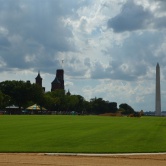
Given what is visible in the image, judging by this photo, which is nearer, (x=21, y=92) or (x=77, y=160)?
(x=77, y=160)

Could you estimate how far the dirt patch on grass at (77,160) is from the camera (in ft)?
48.5

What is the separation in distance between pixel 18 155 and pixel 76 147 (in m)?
4.12

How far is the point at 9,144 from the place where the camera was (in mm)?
21547

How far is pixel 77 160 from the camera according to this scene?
15.8 meters

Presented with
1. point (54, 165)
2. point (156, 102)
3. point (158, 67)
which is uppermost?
point (158, 67)

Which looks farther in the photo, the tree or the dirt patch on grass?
the tree

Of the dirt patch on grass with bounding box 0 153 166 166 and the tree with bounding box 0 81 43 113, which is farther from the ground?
the tree with bounding box 0 81 43 113

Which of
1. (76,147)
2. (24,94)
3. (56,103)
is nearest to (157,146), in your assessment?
(76,147)

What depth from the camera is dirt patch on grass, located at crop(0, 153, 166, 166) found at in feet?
48.5

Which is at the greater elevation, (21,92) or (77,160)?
(21,92)

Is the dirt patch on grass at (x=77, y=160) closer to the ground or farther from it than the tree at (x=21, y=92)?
closer to the ground

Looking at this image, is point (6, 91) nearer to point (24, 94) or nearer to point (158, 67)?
point (24, 94)

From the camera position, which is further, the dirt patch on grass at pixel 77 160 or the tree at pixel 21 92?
the tree at pixel 21 92

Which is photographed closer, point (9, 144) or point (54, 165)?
point (54, 165)
